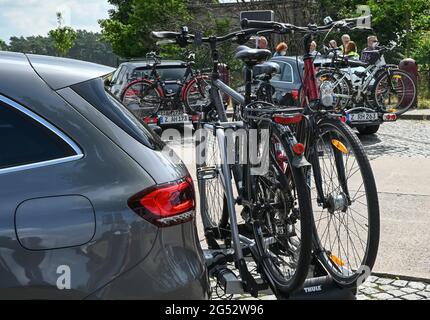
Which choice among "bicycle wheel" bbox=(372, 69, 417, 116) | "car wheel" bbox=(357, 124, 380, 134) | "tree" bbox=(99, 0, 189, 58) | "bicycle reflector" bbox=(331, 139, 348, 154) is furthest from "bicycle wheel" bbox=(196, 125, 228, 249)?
"tree" bbox=(99, 0, 189, 58)

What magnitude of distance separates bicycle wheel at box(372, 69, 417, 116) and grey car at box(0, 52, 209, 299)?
877 cm

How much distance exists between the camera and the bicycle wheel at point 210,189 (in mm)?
3967

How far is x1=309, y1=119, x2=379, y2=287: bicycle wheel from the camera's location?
2926 millimetres

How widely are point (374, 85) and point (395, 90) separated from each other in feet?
1.59

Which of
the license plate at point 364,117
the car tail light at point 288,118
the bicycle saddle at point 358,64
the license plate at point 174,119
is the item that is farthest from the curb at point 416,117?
the car tail light at point 288,118

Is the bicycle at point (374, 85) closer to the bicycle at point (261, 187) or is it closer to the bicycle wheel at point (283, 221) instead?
the bicycle at point (261, 187)

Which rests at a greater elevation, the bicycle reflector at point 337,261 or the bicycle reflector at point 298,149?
the bicycle reflector at point 298,149

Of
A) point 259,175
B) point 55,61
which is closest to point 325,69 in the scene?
point 259,175

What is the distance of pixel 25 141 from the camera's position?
2256 millimetres

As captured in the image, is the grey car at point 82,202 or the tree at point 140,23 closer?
the grey car at point 82,202

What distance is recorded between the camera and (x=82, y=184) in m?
2.19

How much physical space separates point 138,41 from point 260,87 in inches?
1073

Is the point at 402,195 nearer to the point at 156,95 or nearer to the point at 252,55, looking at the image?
the point at 252,55

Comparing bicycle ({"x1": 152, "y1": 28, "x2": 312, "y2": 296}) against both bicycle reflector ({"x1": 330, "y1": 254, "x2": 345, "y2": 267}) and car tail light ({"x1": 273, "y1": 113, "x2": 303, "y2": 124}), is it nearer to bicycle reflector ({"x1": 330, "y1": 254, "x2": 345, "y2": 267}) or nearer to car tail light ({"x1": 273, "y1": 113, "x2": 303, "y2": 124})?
car tail light ({"x1": 273, "y1": 113, "x2": 303, "y2": 124})
